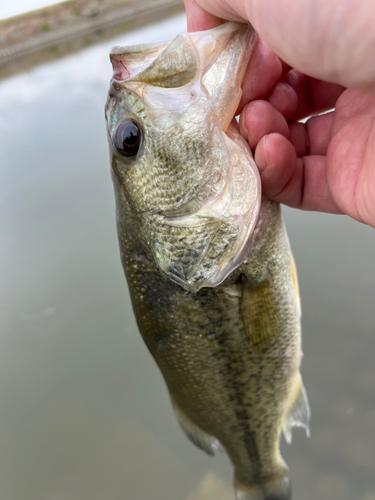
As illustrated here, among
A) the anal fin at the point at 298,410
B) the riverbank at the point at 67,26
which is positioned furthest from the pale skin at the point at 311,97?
the riverbank at the point at 67,26

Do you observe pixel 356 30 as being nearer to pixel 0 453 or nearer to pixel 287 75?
pixel 287 75

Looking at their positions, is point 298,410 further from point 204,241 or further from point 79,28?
point 79,28

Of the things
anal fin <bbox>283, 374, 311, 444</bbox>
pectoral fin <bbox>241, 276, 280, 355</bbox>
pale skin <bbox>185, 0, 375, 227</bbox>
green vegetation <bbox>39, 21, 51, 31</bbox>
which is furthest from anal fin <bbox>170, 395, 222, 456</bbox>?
green vegetation <bbox>39, 21, 51, 31</bbox>

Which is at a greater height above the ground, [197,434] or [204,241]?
[204,241]

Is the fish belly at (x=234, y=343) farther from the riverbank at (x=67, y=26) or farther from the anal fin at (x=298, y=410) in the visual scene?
the riverbank at (x=67, y=26)

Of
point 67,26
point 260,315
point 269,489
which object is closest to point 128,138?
point 260,315
